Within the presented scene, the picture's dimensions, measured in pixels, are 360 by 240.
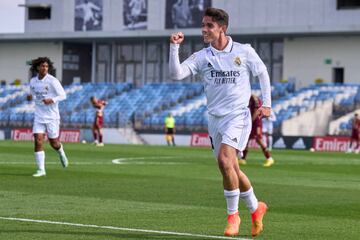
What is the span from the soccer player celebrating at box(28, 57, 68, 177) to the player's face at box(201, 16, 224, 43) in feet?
32.2

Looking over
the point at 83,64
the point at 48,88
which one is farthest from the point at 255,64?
the point at 83,64

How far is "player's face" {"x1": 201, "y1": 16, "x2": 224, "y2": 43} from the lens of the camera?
37.8 ft

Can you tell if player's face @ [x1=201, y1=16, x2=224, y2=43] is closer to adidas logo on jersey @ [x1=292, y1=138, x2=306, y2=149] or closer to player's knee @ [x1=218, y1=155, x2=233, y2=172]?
player's knee @ [x1=218, y1=155, x2=233, y2=172]

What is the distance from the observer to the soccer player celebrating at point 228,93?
38.0 ft

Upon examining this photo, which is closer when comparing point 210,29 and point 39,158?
point 210,29

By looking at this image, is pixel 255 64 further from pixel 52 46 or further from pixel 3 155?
pixel 52 46

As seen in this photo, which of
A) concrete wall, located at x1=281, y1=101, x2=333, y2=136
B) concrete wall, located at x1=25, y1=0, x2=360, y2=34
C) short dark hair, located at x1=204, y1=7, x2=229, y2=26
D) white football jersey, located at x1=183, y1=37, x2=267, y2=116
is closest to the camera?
short dark hair, located at x1=204, y1=7, x2=229, y2=26

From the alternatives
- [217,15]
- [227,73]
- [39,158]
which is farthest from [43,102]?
[217,15]

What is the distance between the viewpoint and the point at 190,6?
65312mm

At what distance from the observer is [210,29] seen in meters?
11.6

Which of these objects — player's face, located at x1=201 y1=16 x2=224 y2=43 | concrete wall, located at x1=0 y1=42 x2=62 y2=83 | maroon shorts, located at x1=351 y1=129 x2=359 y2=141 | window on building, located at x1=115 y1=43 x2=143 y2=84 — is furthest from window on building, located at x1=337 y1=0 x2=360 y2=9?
player's face, located at x1=201 y1=16 x2=224 y2=43

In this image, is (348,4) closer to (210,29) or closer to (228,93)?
(228,93)

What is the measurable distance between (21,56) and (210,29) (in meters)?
64.9

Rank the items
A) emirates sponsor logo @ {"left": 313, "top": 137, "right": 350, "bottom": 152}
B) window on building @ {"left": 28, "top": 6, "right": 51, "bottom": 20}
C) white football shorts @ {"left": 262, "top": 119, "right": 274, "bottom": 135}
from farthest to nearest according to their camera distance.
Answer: window on building @ {"left": 28, "top": 6, "right": 51, "bottom": 20}, emirates sponsor logo @ {"left": 313, "top": 137, "right": 350, "bottom": 152}, white football shorts @ {"left": 262, "top": 119, "right": 274, "bottom": 135}
